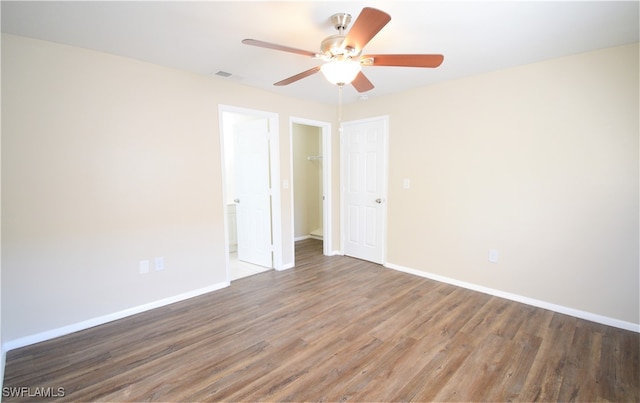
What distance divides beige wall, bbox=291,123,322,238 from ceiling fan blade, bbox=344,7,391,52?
4.18 m

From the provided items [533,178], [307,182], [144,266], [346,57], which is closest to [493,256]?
[533,178]

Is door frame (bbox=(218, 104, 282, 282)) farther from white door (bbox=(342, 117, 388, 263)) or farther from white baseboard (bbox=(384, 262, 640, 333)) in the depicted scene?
white baseboard (bbox=(384, 262, 640, 333))

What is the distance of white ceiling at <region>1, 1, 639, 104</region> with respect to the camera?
6.07 ft

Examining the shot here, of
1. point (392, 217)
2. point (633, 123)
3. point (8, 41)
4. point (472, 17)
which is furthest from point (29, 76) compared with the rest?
point (633, 123)

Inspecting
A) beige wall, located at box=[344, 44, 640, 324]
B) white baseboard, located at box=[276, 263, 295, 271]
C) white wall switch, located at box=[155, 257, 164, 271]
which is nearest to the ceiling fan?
beige wall, located at box=[344, 44, 640, 324]

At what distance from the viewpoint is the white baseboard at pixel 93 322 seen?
2287 mm

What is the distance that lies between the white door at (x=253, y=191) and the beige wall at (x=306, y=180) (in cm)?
162

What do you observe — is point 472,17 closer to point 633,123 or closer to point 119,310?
point 633,123

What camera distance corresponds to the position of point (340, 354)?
2201 mm

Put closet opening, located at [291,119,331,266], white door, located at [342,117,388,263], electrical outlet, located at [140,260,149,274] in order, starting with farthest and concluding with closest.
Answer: closet opening, located at [291,119,331,266], white door, located at [342,117,388,263], electrical outlet, located at [140,260,149,274]

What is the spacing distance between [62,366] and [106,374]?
14.8 inches

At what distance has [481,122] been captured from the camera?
3191 millimetres

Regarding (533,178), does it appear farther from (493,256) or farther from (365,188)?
(365,188)
